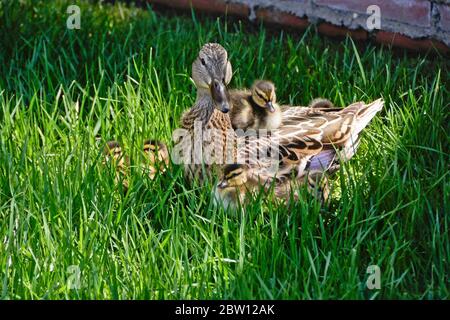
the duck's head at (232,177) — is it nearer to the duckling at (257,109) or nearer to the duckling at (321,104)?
the duckling at (257,109)

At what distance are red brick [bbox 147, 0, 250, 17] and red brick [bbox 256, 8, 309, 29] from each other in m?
0.10

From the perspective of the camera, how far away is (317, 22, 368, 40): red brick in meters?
5.28

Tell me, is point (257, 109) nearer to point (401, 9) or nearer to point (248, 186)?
point (248, 186)

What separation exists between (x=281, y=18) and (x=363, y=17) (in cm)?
51

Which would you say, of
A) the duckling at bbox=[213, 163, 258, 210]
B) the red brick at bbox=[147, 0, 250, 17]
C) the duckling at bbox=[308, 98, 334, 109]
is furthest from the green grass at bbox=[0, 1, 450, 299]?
the red brick at bbox=[147, 0, 250, 17]

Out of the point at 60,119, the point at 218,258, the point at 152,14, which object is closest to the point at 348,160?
the point at 218,258

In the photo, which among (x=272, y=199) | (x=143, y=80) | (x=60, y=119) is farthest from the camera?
(x=143, y=80)

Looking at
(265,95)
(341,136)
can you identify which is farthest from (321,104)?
(265,95)

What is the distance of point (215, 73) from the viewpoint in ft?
12.5

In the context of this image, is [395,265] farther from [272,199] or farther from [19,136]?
[19,136]

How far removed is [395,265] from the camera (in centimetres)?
340

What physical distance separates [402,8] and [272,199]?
1.84 metres

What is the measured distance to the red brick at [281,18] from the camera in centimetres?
545

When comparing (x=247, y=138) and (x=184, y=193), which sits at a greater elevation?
(x=247, y=138)
